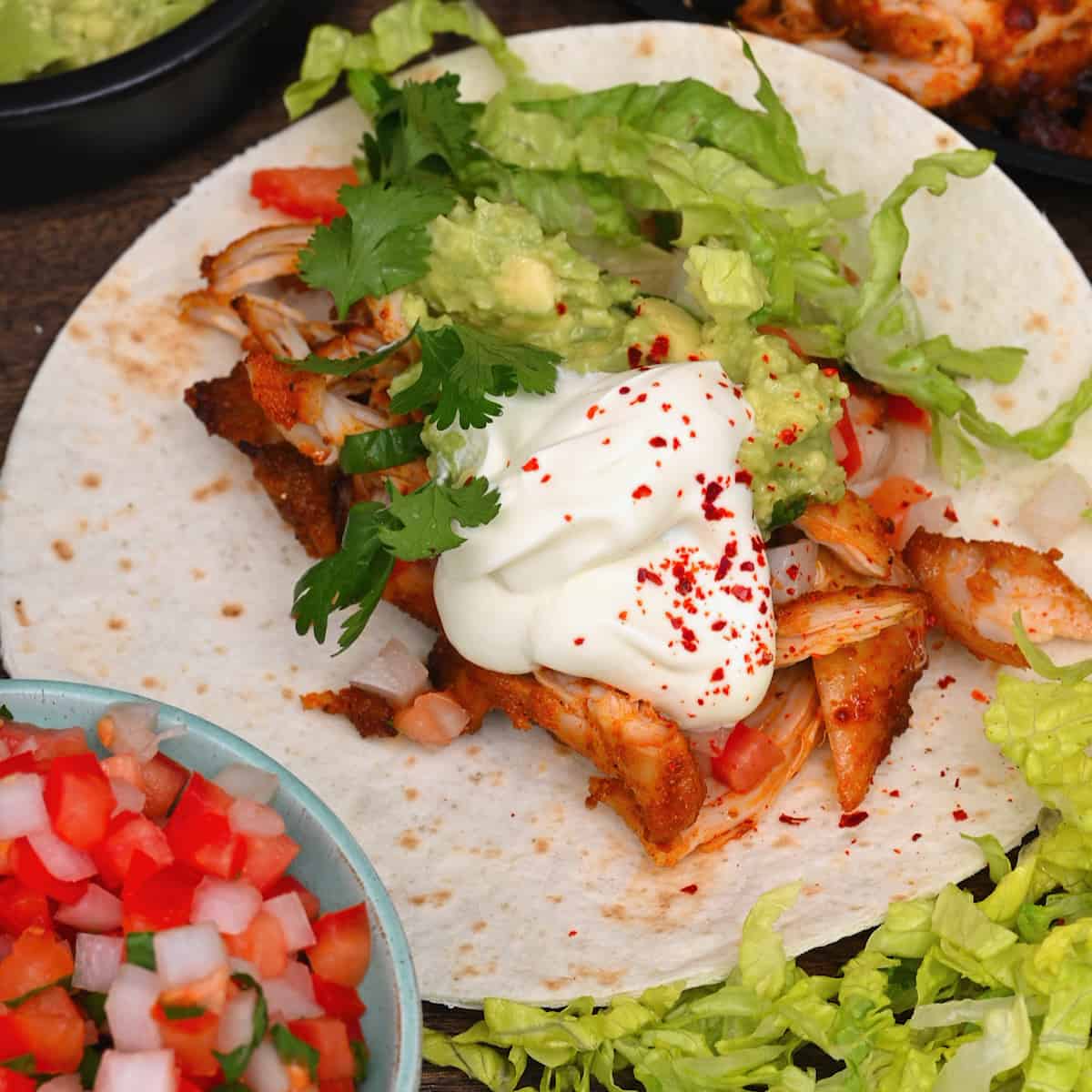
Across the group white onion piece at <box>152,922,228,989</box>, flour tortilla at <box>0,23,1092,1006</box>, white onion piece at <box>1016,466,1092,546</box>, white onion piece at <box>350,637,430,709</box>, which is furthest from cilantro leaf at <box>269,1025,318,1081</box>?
white onion piece at <box>1016,466,1092,546</box>

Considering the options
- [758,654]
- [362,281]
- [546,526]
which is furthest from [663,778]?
[362,281]

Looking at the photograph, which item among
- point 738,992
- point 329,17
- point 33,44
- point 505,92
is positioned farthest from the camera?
point 329,17

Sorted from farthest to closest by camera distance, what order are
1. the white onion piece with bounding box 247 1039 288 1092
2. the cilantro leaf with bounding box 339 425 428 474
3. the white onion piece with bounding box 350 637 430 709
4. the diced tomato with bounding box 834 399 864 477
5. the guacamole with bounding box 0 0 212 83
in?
the guacamole with bounding box 0 0 212 83 → the diced tomato with bounding box 834 399 864 477 → the white onion piece with bounding box 350 637 430 709 → the cilantro leaf with bounding box 339 425 428 474 → the white onion piece with bounding box 247 1039 288 1092

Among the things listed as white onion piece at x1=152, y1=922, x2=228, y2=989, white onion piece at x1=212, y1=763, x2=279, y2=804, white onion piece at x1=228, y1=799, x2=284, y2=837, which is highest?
white onion piece at x1=152, y1=922, x2=228, y2=989

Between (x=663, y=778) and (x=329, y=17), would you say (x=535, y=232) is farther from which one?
(x=329, y=17)

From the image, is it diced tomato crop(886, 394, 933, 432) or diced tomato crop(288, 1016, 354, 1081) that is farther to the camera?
diced tomato crop(886, 394, 933, 432)

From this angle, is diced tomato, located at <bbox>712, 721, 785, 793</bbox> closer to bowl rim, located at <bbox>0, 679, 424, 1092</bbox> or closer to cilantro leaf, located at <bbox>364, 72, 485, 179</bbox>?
bowl rim, located at <bbox>0, 679, 424, 1092</bbox>
